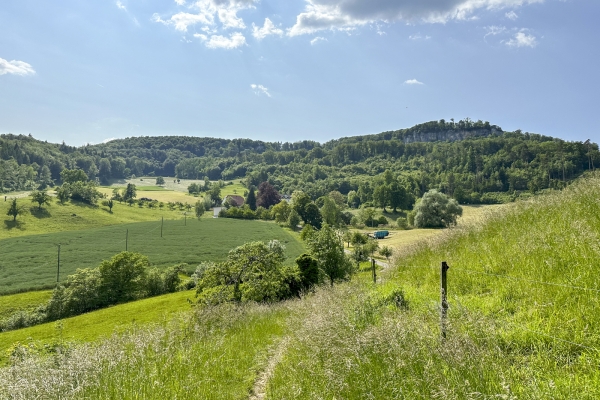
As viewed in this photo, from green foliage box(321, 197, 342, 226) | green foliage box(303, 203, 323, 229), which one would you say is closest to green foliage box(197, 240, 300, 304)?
green foliage box(321, 197, 342, 226)

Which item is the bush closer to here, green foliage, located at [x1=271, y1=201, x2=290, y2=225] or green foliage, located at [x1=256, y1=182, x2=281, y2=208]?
green foliage, located at [x1=271, y1=201, x2=290, y2=225]

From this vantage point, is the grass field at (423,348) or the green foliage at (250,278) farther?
the green foliage at (250,278)

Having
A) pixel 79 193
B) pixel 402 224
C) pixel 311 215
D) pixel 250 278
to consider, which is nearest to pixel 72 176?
pixel 79 193

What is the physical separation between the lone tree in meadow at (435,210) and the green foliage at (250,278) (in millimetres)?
62524

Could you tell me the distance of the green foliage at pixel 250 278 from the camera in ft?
90.7

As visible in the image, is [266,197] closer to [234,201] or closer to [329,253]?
[234,201]

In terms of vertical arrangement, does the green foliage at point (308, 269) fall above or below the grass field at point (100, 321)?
above

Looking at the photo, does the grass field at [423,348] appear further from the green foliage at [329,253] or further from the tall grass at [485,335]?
the green foliage at [329,253]

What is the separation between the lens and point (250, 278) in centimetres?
2909

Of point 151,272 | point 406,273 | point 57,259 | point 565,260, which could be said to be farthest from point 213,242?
point 565,260

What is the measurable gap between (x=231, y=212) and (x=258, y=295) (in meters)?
104

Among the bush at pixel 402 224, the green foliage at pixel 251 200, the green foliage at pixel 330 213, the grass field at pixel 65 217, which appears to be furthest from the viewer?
the green foliage at pixel 251 200

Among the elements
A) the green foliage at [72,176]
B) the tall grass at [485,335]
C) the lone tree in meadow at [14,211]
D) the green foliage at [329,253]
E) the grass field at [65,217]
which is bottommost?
the grass field at [65,217]

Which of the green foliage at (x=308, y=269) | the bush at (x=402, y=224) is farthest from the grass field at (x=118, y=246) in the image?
the bush at (x=402, y=224)
